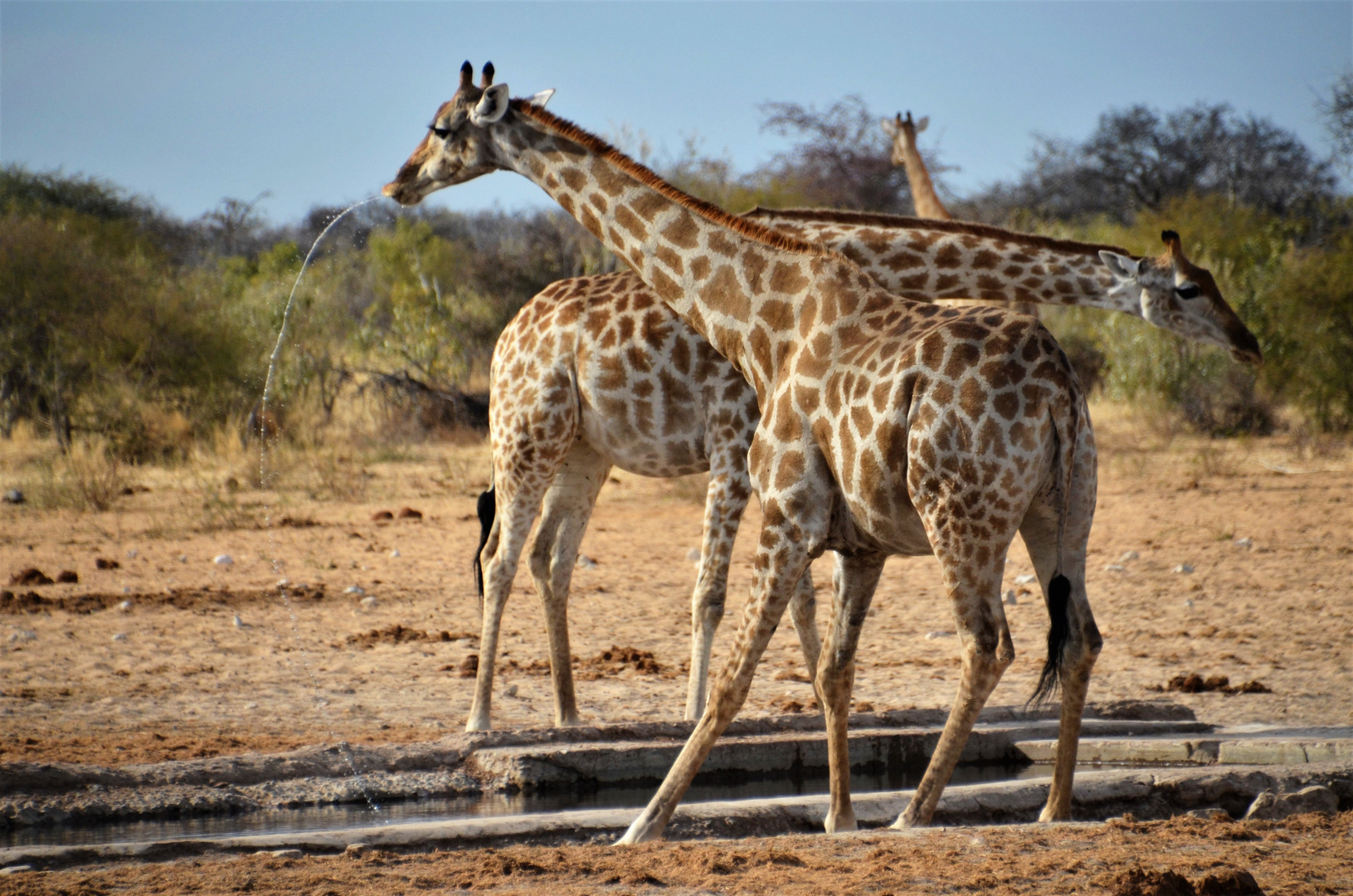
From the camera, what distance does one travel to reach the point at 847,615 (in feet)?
14.2

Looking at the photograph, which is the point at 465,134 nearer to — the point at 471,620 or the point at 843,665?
the point at 843,665

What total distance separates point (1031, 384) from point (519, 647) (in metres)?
4.54

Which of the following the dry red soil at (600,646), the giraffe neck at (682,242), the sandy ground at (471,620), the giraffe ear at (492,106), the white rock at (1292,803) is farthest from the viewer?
the sandy ground at (471,620)

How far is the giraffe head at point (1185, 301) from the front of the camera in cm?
559

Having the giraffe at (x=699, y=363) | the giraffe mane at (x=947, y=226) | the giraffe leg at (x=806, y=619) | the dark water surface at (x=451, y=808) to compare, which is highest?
the giraffe mane at (x=947, y=226)

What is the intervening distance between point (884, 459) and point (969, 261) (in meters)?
1.87

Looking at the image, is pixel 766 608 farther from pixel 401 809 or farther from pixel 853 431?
pixel 401 809

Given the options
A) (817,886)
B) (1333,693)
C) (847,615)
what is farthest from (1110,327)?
(817,886)

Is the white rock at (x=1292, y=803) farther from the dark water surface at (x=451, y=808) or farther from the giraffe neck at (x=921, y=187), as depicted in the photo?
A: the giraffe neck at (x=921, y=187)

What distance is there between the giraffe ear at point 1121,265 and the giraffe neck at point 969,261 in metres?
0.03

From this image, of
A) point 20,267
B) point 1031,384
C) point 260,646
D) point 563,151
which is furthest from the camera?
point 20,267

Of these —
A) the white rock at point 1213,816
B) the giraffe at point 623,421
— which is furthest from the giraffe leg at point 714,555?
the white rock at point 1213,816

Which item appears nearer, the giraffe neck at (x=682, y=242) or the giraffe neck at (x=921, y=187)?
the giraffe neck at (x=682, y=242)

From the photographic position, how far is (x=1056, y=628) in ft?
13.1
